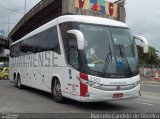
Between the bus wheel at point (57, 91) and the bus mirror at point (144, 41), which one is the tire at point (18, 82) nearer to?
the bus wheel at point (57, 91)

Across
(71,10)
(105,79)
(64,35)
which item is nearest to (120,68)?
(105,79)

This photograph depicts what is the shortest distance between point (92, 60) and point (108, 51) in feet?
2.24

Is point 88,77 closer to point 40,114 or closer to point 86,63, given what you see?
point 86,63

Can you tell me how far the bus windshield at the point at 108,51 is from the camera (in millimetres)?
11227

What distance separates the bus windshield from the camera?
11.2 meters

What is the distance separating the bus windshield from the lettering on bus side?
235 cm

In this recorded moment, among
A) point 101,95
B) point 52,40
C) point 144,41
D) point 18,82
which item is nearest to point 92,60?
point 101,95

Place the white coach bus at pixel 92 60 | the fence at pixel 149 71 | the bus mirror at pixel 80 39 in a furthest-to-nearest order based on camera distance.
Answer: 1. the fence at pixel 149 71
2. the white coach bus at pixel 92 60
3. the bus mirror at pixel 80 39

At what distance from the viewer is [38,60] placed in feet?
53.3

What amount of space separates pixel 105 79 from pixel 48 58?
4227 millimetres

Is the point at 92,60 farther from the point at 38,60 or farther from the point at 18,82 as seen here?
the point at 18,82

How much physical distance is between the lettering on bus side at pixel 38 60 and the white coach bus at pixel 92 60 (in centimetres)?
5

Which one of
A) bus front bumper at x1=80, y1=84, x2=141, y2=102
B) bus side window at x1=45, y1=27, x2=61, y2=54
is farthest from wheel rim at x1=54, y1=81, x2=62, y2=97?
bus front bumper at x1=80, y1=84, x2=141, y2=102

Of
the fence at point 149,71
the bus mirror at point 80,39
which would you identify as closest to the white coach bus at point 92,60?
the bus mirror at point 80,39
